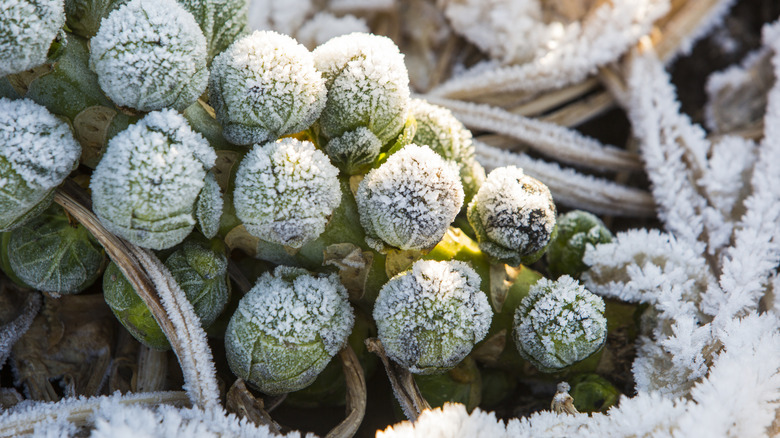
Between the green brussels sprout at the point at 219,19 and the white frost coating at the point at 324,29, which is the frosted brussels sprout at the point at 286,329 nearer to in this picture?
the green brussels sprout at the point at 219,19

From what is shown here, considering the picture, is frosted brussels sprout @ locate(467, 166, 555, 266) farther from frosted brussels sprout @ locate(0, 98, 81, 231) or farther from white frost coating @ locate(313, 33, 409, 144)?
frosted brussels sprout @ locate(0, 98, 81, 231)

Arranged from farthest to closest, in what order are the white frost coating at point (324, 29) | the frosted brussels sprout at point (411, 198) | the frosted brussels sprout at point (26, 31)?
the white frost coating at point (324, 29)
the frosted brussels sprout at point (411, 198)
the frosted brussels sprout at point (26, 31)

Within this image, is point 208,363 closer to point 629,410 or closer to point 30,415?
point 30,415

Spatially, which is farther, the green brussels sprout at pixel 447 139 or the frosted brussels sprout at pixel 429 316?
the green brussels sprout at pixel 447 139

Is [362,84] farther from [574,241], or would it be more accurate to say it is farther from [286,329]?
[574,241]

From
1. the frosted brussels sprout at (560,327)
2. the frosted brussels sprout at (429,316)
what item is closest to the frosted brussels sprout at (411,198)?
the frosted brussels sprout at (429,316)

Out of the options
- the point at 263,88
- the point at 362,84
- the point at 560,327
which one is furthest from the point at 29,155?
the point at 560,327

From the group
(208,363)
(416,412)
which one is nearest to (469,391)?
(416,412)

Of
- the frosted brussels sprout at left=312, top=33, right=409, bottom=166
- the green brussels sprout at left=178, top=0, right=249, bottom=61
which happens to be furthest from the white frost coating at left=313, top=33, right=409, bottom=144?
the green brussels sprout at left=178, top=0, right=249, bottom=61
